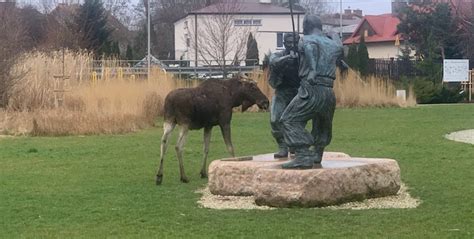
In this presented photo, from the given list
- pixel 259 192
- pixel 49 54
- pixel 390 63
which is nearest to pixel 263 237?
pixel 259 192

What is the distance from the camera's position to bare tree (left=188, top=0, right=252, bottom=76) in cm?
4894

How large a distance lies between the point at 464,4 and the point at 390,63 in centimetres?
1787

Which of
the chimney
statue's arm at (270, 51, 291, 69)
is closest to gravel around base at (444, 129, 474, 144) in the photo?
statue's arm at (270, 51, 291, 69)

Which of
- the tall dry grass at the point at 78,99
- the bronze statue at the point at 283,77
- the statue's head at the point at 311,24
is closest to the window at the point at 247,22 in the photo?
the tall dry grass at the point at 78,99

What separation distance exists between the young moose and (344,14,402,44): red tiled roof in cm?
5790

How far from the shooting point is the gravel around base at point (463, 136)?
1612 centimetres

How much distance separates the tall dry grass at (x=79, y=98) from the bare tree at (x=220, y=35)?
21180mm

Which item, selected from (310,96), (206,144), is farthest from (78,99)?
(310,96)

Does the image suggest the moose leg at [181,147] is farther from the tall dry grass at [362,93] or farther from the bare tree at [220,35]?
the bare tree at [220,35]

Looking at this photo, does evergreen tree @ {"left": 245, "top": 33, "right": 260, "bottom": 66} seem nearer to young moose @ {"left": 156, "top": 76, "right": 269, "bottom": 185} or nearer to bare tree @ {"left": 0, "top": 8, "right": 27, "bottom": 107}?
bare tree @ {"left": 0, "top": 8, "right": 27, "bottom": 107}

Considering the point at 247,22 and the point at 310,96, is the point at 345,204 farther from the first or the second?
the point at 247,22

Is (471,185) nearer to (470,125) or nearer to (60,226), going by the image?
(60,226)

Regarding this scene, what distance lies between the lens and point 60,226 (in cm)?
746

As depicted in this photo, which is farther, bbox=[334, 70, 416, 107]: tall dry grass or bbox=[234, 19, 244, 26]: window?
bbox=[234, 19, 244, 26]: window
